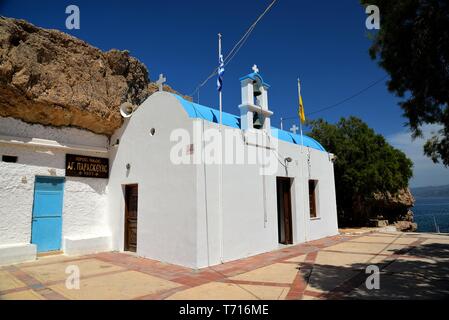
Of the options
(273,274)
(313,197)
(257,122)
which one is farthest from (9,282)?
(313,197)

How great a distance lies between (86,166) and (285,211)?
743cm

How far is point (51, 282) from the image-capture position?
255 inches

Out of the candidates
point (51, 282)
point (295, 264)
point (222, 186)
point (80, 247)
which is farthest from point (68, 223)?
point (295, 264)

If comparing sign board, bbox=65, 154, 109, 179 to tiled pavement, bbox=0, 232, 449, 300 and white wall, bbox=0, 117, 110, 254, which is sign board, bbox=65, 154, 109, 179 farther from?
tiled pavement, bbox=0, 232, 449, 300

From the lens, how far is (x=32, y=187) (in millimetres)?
9242

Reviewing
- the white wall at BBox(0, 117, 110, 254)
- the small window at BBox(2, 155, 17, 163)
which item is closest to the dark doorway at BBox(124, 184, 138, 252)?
the white wall at BBox(0, 117, 110, 254)

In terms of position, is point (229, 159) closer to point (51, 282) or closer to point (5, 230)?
point (51, 282)

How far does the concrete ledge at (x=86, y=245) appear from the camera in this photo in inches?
378

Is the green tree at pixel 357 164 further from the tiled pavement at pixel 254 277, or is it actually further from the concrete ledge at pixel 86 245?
the concrete ledge at pixel 86 245

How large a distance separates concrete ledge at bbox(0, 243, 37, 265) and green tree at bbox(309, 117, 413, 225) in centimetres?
1628

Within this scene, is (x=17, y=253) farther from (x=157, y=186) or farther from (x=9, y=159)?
(x=157, y=186)

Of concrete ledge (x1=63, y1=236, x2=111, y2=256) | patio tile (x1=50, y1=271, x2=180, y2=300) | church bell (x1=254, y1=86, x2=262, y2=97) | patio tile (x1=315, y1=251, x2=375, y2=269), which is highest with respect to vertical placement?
church bell (x1=254, y1=86, x2=262, y2=97)

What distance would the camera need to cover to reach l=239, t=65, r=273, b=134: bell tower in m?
9.77

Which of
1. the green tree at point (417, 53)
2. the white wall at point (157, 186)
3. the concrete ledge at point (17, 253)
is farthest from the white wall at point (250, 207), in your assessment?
the concrete ledge at point (17, 253)
